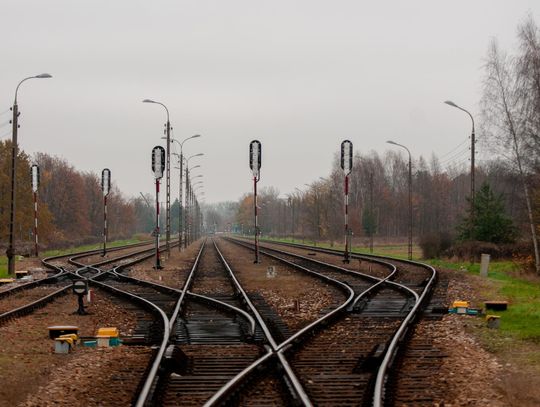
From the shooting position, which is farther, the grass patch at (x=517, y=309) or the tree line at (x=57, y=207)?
the tree line at (x=57, y=207)

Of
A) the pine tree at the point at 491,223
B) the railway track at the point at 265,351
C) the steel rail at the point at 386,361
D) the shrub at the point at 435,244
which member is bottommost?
the railway track at the point at 265,351

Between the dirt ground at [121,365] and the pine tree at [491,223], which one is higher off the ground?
the pine tree at [491,223]

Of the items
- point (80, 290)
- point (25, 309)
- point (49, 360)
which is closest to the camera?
point (49, 360)

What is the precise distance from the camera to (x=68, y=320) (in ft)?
54.6

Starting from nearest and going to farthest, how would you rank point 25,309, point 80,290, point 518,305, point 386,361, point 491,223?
point 386,361 → point 80,290 → point 25,309 → point 518,305 → point 491,223

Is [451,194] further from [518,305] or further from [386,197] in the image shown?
[518,305]

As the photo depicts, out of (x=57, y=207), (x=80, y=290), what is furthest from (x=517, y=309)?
(x=57, y=207)

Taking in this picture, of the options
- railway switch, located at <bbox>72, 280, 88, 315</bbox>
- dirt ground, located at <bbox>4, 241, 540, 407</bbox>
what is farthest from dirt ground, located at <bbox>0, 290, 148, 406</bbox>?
railway switch, located at <bbox>72, 280, 88, 315</bbox>

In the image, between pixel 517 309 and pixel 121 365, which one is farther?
pixel 517 309

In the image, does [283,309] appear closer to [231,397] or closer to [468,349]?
[468,349]

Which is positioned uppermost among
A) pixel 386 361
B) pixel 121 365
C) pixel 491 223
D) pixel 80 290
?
pixel 491 223

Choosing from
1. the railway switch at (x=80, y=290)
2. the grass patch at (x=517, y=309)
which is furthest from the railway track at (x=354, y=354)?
the railway switch at (x=80, y=290)

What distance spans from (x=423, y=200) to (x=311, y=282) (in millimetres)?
99155

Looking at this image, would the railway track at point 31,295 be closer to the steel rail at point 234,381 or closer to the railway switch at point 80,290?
the railway switch at point 80,290
